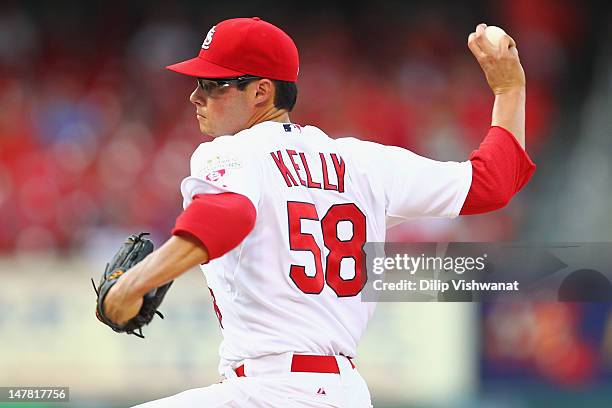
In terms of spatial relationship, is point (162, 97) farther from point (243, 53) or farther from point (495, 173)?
point (495, 173)

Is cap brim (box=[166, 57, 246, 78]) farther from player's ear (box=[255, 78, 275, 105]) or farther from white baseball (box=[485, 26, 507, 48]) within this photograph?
white baseball (box=[485, 26, 507, 48])

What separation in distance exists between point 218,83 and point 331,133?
16.9 ft

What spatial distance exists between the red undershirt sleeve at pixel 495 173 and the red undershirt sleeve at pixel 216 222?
Answer: 0.84 meters

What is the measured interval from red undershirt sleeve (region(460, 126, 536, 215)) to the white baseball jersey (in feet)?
0.26

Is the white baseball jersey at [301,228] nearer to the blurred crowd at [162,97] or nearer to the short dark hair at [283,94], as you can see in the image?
the short dark hair at [283,94]

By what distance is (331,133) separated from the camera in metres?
7.94

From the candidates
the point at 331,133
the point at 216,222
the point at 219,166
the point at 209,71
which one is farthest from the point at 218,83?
the point at 331,133

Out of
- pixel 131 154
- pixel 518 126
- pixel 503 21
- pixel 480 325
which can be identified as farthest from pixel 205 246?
pixel 503 21

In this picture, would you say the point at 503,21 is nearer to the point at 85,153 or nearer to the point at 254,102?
the point at 85,153

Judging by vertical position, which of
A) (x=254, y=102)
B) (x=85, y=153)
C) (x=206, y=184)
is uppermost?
(x=85, y=153)

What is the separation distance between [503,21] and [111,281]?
252 inches

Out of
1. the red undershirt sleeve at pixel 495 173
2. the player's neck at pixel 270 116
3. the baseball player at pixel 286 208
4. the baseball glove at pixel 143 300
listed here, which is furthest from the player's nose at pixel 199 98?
the red undershirt sleeve at pixel 495 173

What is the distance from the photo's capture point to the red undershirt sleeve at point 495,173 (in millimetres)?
2852

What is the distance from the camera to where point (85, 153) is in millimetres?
7836
